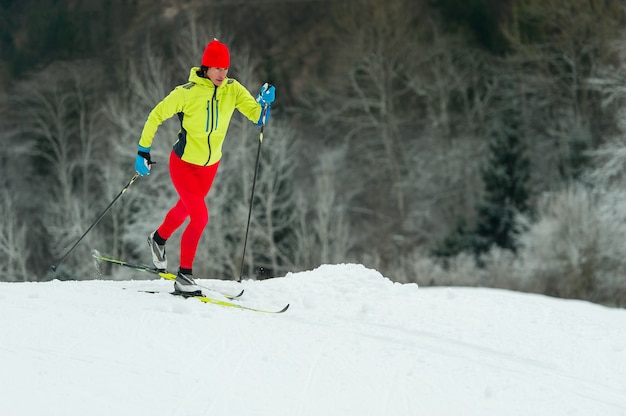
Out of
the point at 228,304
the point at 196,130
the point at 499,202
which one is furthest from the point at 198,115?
the point at 499,202

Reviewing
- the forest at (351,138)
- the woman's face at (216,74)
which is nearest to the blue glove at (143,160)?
the woman's face at (216,74)

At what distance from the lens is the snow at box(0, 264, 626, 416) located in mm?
4066

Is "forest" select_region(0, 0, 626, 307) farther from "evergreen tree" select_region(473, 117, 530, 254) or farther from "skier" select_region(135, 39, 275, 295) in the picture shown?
"skier" select_region(135, 39, 275, 295)

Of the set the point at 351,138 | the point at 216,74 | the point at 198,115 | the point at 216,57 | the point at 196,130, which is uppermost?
the point at 351,138

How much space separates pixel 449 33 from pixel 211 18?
34.2ft

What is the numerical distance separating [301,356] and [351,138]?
98.4ft

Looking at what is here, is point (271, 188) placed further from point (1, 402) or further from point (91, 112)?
point (1, 402)

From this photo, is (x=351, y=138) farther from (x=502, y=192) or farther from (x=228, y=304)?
(x=228, y=304)

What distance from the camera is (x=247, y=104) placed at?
21.5 ft

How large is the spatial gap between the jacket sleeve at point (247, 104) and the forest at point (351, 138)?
15582 mm

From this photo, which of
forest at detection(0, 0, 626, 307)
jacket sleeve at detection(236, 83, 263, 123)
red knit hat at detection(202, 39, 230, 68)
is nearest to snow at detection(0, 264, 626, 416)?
jacket sleeve at detection(236, 83, 263, 123)

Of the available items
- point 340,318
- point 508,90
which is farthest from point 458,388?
point 508,90

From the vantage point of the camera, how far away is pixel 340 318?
5922mm

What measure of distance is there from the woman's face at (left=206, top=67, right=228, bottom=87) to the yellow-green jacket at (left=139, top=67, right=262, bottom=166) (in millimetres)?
41
